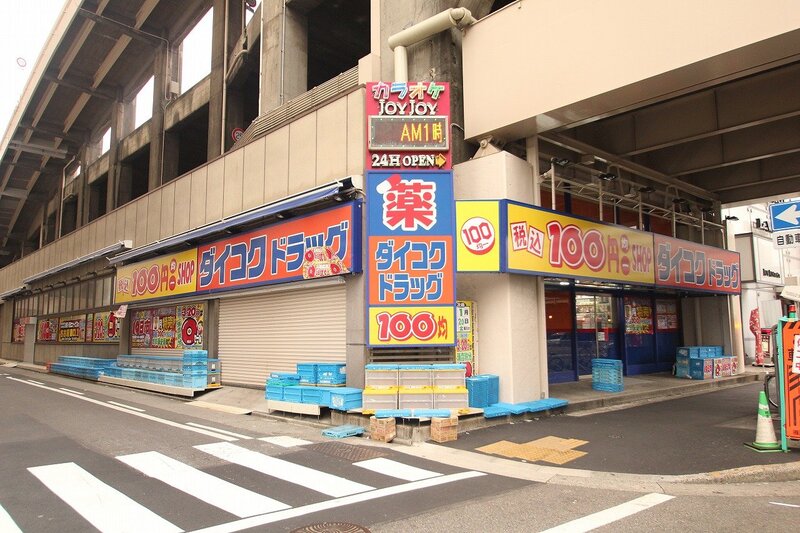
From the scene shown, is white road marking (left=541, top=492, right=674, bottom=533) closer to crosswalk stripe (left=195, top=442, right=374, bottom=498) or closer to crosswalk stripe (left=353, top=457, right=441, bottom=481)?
crosswalk stripe (left=353, top=457, right=441, bottom=481)

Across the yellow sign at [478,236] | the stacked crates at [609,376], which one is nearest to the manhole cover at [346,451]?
the yellow sign at [478,236]

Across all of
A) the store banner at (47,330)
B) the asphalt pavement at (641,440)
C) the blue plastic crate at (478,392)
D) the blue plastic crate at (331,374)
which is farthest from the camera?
the store banner at (47,330)

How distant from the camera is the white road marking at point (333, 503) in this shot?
5.09 m

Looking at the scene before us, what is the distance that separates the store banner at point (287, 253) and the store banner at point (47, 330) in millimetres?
21324

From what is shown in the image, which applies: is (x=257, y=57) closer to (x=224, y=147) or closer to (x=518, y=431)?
(x=224, y=147)

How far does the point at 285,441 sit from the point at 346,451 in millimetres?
1459

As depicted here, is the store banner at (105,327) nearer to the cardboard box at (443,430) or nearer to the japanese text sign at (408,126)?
the japanese text sign at (408,126)

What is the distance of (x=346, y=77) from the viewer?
14.8m

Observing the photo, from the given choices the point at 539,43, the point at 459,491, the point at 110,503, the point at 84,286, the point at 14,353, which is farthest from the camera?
the point at 14,353

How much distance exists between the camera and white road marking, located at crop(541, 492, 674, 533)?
16.7 feet

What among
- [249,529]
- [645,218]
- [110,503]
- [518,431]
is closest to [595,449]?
[518,431]

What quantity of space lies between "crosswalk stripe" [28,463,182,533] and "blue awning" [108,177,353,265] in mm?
7456

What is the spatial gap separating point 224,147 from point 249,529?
1982cm

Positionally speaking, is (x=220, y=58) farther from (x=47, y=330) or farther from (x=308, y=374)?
(x=47, y=330)
